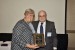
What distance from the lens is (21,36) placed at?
2799 mm

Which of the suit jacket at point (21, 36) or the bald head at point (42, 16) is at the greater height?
the bald head at point (42, 16)

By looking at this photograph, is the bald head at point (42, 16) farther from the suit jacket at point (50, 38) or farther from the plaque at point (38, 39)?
the plaque at point (38, 39)

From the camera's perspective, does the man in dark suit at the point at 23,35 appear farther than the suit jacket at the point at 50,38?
No

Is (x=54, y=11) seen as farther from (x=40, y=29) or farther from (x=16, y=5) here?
(x=40, y=29)

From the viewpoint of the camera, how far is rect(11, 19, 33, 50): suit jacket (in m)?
2.78

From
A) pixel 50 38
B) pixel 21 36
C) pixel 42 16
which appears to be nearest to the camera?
pixel 21 36

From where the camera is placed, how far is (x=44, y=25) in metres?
3.41

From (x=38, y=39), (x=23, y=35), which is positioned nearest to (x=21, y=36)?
(x=23, y=35)

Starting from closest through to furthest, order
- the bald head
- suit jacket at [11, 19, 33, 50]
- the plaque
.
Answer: suit jacket at [11, 19, 33, 50], the plaque, the bald head

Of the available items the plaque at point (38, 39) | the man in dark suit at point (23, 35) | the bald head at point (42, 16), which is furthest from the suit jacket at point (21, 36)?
the bald head at point (42, 16)

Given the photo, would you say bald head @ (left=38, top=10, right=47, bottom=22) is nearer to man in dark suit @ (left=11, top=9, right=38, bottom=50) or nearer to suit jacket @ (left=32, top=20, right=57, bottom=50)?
suit jacket @ (left=32, top=20, right=57, bottom=50)

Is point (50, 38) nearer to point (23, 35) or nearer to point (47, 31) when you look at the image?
point (47, 31)

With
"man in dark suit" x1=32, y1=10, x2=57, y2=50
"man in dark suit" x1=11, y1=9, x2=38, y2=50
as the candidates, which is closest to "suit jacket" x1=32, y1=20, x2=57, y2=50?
"man in dark suit" x1=32, y1=10, x2=57, y2=50

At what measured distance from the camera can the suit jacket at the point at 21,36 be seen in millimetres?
2779
